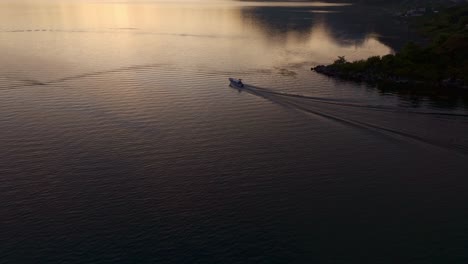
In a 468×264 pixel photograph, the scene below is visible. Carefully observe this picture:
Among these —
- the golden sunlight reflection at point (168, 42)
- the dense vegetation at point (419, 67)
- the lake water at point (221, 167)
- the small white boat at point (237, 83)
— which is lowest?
the lake water at point (221, 167)

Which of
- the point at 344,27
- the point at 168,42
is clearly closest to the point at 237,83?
the point at 168,42

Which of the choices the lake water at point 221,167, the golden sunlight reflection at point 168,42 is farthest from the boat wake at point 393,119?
the golden sunlight reflection at point 168,42

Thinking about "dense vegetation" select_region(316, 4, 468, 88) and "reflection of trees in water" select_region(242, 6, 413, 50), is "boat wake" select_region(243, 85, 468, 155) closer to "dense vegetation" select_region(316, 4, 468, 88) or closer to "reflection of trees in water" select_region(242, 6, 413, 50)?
"dense vegetation" select_region(316, 4, 468, 88)

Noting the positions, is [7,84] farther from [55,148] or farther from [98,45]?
[98,45]

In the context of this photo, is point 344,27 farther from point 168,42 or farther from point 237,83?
point 237,83

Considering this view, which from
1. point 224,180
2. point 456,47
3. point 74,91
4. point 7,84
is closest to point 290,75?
point 456,47

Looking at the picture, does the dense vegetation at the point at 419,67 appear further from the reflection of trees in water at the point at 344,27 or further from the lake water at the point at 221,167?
the reflection of trees in water at the point at 344,27

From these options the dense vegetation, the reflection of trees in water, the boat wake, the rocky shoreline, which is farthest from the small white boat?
the reflection of trees in water
